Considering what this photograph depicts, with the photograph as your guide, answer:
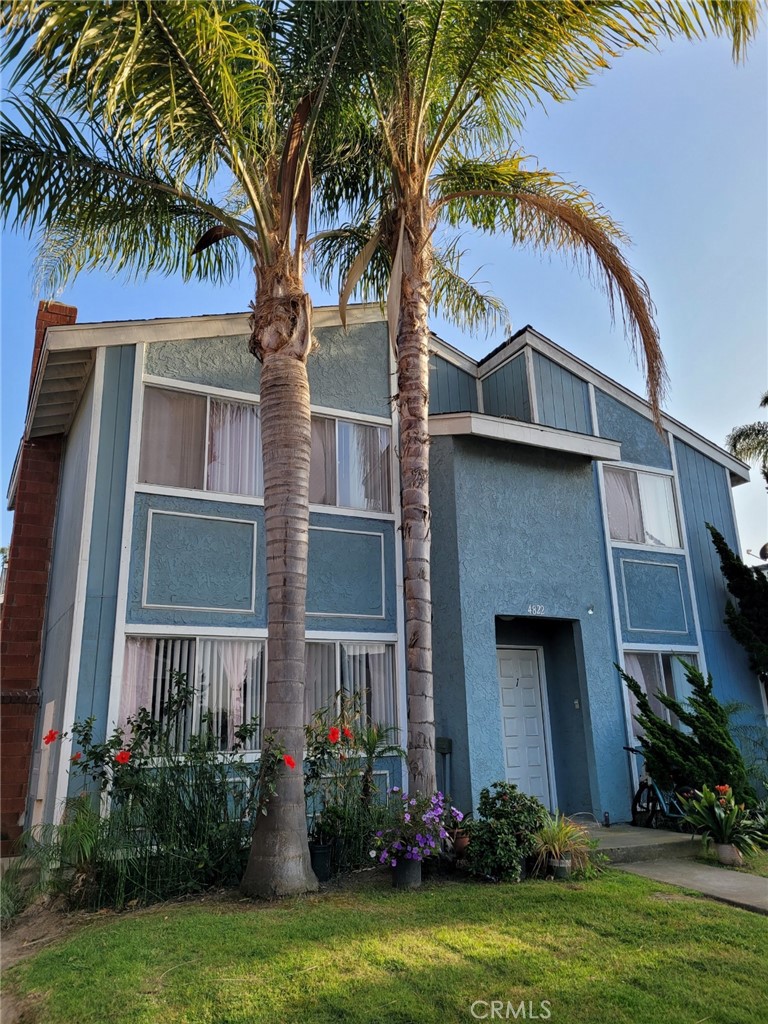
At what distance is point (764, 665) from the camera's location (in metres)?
12.9

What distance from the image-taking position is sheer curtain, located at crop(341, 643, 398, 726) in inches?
395

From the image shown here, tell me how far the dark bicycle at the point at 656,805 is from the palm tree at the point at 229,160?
5348mm

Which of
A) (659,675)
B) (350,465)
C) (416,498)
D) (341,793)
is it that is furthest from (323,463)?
(659,675)

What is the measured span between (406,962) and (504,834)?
2.59 metres

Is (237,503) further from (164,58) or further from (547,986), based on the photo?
(547,986)

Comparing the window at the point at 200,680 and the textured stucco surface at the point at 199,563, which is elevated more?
the textured stucco surface at the point at 199,563

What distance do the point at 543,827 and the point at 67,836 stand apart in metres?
4.70

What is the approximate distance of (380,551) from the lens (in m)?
10.7

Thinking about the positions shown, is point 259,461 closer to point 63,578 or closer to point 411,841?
point 63,578

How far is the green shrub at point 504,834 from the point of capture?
747cm

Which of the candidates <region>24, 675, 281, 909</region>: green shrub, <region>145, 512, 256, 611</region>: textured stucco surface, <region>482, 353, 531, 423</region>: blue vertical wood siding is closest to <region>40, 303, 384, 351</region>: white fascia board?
<region>145, 512, 256, 611</region>: textured stucco surface

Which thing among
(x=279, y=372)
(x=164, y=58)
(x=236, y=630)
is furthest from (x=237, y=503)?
(x=164, y=58)

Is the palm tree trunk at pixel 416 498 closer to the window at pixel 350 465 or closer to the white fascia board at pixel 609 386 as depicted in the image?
the window at pixel 350 465

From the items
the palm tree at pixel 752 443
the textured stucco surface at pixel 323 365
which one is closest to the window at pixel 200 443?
A: the textured stucco surface at pixel 323 365
